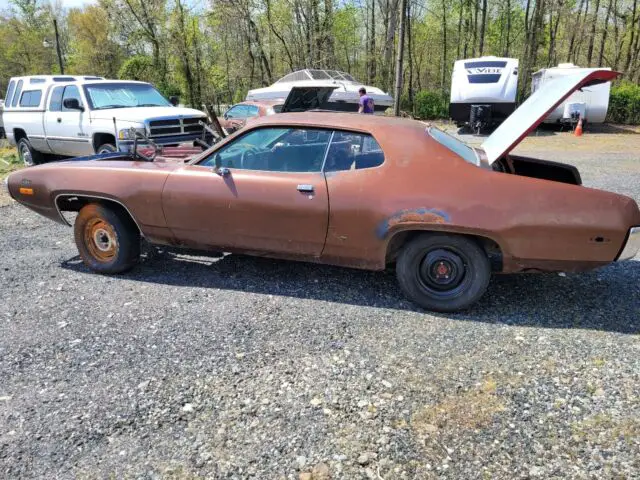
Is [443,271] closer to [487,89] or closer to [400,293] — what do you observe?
[400,293]

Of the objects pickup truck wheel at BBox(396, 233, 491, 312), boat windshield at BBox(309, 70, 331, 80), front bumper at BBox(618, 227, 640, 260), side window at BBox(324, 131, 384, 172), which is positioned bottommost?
pickup truck wheel at BBox(396, 233, 491, 312)

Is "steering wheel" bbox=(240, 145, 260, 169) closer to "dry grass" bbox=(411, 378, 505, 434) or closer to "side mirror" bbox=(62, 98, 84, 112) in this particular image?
"dry grass" bbox=(411, 378, 505, 434)

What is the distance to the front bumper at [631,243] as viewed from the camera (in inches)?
138

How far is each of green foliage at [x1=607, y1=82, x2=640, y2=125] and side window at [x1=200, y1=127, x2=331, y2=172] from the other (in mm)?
20703

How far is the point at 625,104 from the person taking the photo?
20.3m

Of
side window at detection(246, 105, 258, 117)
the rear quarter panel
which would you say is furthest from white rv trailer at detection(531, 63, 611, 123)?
the rear quarter panel

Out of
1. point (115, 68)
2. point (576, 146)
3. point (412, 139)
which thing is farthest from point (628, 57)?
point (115, 68)

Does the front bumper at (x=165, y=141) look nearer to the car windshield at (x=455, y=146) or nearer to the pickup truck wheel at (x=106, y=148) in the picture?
the pickup truck wheel at (x=106, y=148)

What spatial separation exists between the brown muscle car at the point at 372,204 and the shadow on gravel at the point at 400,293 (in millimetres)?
329

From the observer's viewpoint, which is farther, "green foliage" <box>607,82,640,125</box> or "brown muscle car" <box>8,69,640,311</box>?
"green foliage" <box>607,82,640,125</box>

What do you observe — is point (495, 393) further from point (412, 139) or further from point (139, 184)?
point (139, 184)

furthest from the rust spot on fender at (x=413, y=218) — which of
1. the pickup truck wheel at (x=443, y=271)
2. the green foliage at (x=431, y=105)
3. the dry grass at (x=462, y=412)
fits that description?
the green foliage at (x=431, y=105)

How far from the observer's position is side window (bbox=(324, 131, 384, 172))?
3953 millimetres

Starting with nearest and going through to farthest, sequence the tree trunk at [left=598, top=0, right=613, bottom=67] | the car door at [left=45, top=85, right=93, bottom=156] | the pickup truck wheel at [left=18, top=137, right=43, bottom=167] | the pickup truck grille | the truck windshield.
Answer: the pickup truck grille → the car door at [left=45, top=85, right=93, bottom=156] → the truck windshield → the pickup truck wheel at [left=18, top=137, right=43, bottom=167] → the tree trunk at [left=598, top=0, right=613, bottom=67]
